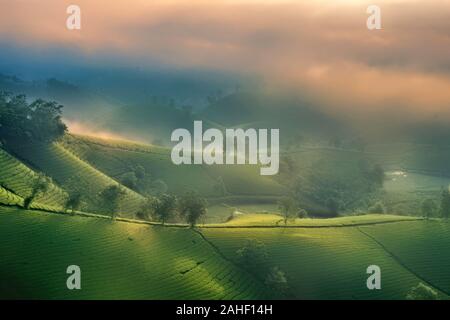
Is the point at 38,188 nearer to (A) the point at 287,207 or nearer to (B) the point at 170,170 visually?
(A) the point at 287,207

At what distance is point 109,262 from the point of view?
8550cm

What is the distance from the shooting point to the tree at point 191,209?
104375 mm

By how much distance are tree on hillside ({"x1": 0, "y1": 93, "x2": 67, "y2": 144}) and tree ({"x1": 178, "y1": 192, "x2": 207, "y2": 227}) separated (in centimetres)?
6451

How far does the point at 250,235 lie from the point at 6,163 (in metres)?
56.8

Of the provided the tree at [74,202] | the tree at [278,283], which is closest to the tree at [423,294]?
the tree at [278,283]

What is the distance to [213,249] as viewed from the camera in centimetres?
9712

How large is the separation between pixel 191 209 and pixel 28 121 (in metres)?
74.5

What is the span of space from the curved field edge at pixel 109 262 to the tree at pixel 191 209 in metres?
A: 4.56

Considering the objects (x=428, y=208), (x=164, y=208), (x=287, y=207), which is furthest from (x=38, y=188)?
(x=428, y=208)

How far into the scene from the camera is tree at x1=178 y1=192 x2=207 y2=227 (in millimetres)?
104375
